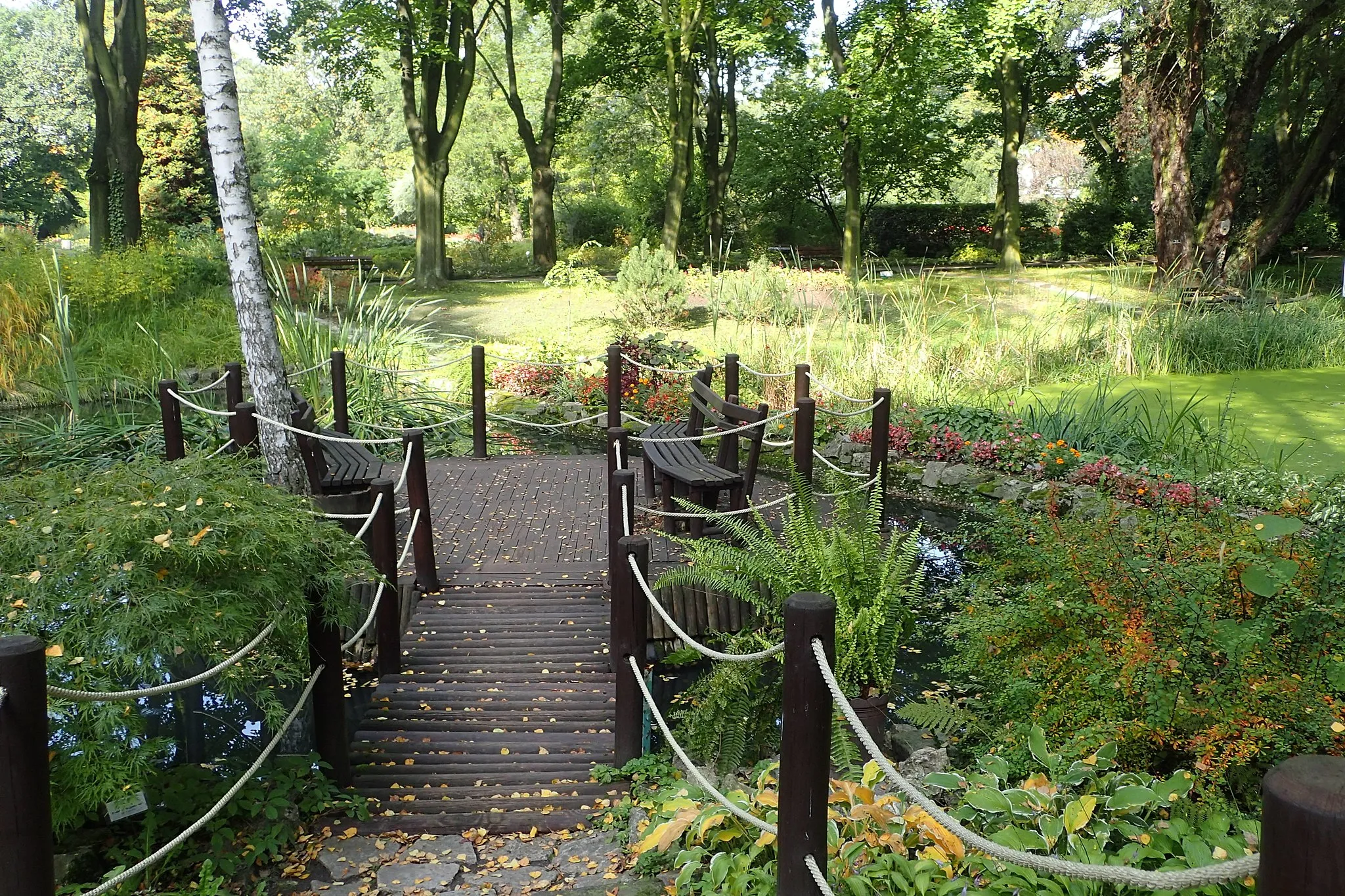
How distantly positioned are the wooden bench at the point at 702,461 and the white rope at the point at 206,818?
→ 2.66m

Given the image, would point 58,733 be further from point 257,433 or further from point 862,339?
point 862,339

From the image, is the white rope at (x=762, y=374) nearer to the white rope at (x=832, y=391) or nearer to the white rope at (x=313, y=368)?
the white rope at (x=832, y=391)

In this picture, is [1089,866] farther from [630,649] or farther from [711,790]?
[630,649]

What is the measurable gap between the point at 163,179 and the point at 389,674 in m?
26.0

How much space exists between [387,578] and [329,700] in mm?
1102

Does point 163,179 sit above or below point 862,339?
above

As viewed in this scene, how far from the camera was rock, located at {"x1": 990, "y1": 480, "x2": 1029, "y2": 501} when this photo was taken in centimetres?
819

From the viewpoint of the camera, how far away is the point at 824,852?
254cm

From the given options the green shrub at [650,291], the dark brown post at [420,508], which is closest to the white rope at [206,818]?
the dark brown post at [420,508]

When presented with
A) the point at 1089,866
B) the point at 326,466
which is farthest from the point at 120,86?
the point at 1089,866

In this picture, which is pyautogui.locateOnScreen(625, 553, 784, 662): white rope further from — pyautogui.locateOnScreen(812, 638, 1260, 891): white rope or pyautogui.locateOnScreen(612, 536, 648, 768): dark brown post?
pyautogui.locateOnScreen(812, 638, 1260, 891): white rope

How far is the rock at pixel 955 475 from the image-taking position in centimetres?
868

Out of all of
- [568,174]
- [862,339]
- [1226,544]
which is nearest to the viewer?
[1226,544]

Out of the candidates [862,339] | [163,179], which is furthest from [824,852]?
[163,179]
